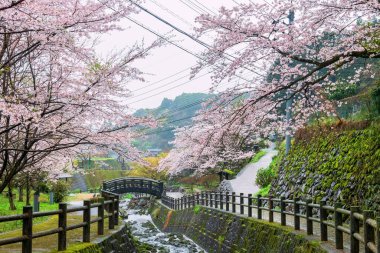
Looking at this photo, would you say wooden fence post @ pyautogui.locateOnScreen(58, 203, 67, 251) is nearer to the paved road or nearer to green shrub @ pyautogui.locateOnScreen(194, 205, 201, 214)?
green shrub @ pyautogui.locateOnScreen(194, 205, 201, 214)

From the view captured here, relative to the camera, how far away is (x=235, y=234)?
14.1 meters

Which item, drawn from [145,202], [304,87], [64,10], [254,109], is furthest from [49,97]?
[145,202]

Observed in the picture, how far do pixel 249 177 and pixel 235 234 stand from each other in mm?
16078

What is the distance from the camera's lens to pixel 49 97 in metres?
8.70

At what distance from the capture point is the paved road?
27266 mm

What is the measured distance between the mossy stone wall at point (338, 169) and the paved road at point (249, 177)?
344 inches

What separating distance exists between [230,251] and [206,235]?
4302 millimetres

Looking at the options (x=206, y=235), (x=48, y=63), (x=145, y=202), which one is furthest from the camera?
(x=145, y=202)

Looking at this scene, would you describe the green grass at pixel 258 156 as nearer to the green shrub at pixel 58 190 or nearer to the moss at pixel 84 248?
the green shrub at pixel 58 190

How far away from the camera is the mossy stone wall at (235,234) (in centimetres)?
959

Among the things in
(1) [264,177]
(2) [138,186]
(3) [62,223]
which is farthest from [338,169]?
(2) [138,186]

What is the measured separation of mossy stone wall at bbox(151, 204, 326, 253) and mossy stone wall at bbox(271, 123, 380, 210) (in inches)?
101

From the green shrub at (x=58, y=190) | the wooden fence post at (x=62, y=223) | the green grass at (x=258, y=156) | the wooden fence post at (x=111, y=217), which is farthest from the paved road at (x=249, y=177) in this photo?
the wooden fence post at (x=62, y=223)

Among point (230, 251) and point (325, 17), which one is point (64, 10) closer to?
point (325, 17)
